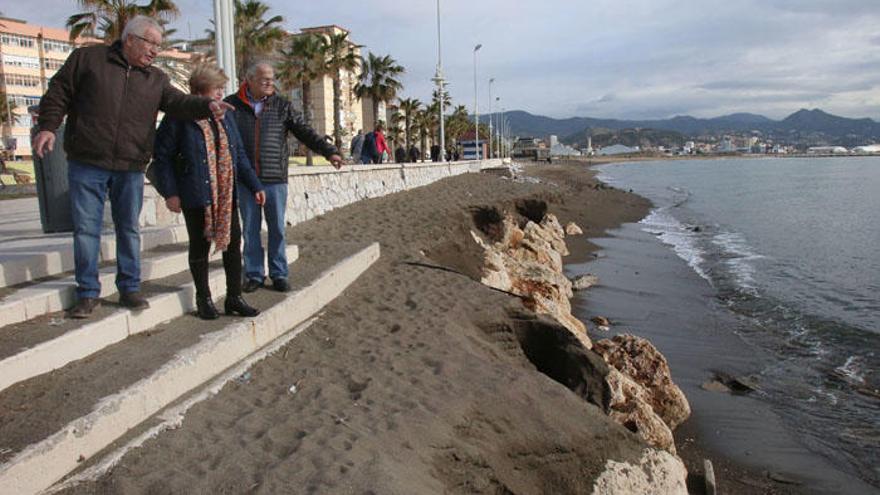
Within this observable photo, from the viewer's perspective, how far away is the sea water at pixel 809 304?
695cm

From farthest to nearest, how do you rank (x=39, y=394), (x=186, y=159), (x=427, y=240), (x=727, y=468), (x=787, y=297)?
(x=787, y=297) < (x=427, y=240) < (x=727, y=468) < (x=186, y=159) < (x=39, y=394)

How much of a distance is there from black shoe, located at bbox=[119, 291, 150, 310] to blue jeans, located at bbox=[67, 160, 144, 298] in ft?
0.11

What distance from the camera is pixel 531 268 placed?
444 inches

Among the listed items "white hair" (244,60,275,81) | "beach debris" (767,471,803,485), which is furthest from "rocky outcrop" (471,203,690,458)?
"white hair" (244,60,275,81)

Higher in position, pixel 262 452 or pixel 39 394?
pixel 39 394

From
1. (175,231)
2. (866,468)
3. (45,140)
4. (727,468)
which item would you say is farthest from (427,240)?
(45,140)

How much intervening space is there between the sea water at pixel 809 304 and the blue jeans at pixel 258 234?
541cm

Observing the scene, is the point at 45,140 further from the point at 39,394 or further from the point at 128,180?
the point at 39,394

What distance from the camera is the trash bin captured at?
660cm

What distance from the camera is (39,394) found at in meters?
3.12

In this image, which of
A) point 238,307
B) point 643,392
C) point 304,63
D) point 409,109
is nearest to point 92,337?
point 238,307

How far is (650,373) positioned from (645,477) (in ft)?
9.95

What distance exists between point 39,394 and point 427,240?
24.9 feet

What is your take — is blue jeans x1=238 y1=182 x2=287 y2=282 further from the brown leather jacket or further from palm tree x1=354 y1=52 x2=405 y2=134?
palm tree x1=354 y1=52 x2=405 y2=134
